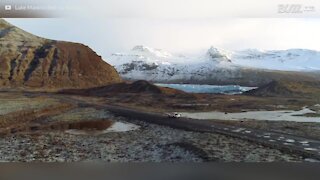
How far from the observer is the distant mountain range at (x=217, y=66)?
5.20m

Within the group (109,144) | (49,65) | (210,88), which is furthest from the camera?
(210,88)

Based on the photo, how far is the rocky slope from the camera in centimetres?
513

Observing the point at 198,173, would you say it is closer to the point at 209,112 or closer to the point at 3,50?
the point at 209,112

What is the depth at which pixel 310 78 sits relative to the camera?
5.25 m

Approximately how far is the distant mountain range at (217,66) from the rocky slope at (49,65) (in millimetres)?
250

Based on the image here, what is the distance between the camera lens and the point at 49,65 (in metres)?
5.25

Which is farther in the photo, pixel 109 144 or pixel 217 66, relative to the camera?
pixel 217 66

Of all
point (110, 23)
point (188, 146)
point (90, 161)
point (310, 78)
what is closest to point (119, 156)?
point (90, 161)

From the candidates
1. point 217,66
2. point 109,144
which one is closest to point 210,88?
point 217,66

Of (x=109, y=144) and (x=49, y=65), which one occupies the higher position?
(x=49, y=65)

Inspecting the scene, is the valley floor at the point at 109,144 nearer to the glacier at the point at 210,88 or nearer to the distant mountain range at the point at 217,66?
the glacier at the point at 210,88

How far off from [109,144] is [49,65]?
3.57 ft

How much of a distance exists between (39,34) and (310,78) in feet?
9.76

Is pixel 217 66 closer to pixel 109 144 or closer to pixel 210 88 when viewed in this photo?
pixel 210 88
